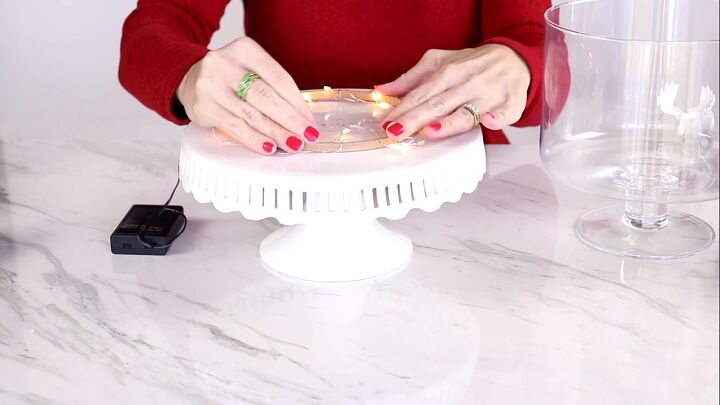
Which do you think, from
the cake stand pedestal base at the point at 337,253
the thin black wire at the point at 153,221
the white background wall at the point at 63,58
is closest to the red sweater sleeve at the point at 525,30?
the cake stand pedestal base at the point at 337,253

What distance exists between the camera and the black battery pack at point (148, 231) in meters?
1.04

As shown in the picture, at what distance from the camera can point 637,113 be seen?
36.6 inches

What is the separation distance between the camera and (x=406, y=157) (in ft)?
3.04

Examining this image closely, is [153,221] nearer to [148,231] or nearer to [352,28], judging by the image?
[148,231]

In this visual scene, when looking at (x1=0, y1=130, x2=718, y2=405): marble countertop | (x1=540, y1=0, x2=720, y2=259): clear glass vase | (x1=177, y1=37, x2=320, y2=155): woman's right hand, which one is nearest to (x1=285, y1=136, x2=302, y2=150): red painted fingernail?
(x1=177, y1=37, x2=320, y2=155): woman's right hand

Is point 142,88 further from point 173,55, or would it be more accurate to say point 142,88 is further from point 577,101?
point 577,101

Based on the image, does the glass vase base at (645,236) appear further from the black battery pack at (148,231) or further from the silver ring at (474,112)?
the black battery pack at (148,231)

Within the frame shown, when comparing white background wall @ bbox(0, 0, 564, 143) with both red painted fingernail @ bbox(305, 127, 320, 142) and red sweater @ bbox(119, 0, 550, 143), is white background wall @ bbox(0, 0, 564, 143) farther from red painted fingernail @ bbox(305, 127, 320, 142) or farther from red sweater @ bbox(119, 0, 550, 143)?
red painted fingernail @ bbox(305, 127, 320, 142)

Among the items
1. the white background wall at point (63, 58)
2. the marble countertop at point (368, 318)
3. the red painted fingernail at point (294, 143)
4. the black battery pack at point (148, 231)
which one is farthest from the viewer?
the white background wall at point (63, 58)

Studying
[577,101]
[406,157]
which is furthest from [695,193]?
[406,157]

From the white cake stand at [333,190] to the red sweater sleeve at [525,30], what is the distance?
154 mm

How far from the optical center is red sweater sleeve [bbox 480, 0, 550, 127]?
111cm

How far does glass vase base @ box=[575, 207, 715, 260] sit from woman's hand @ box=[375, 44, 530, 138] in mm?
151

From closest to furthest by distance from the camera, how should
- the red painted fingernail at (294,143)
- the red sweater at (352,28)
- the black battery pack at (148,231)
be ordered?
the red painted fingernail at (294,143) < the black battery pack at (148,231) < the red sweater at (352,28)
